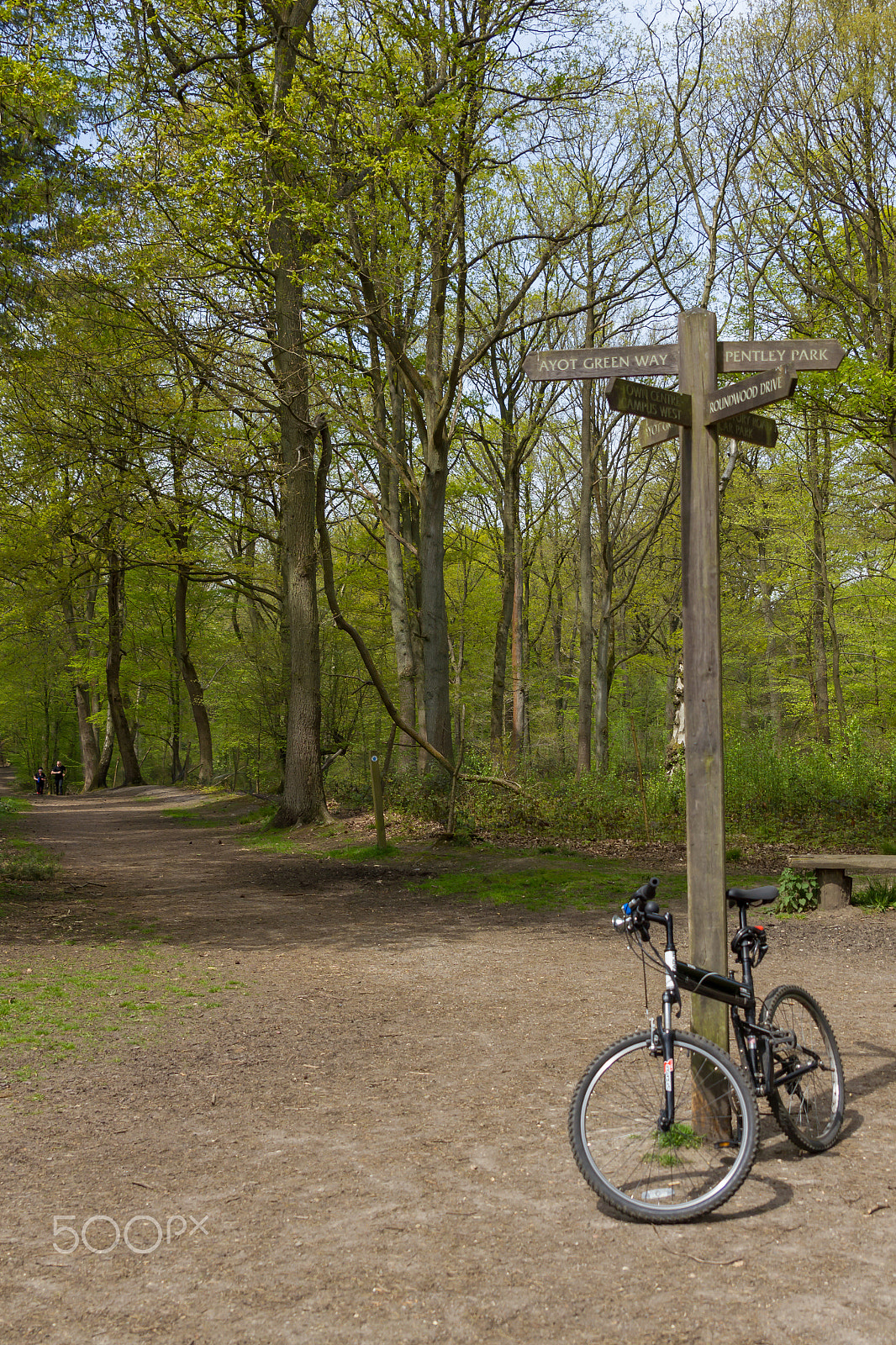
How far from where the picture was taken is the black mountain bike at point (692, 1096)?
11.7ft

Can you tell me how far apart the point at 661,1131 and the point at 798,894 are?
6.52m

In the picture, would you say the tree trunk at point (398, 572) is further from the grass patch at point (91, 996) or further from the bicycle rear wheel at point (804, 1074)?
the bicycle rear wheel at point (804, 1074)

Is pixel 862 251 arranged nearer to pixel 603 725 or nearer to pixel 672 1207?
pixel 603 725

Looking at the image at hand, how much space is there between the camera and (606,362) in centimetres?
443

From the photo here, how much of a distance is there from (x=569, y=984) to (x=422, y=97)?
12.5 meters

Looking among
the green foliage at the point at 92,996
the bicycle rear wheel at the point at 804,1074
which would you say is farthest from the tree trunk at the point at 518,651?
the bicycle rear wheel at the point at 804,1074

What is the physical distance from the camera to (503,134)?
50.9ft

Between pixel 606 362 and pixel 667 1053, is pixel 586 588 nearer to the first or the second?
pixel 606 362

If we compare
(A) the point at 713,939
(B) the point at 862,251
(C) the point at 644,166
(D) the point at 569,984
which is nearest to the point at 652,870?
(D) the point at 569,984

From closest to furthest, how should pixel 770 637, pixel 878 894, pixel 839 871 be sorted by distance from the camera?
pixel 878 894 → pixel 839 871 → pixel 770 637

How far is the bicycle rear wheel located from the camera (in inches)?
157

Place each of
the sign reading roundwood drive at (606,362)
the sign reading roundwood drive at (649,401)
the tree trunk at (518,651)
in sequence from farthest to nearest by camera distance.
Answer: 1. the tree trunk at (518,651)
2. the sign reading roundwood drive at (606,362)
3. the sign reading roundwood drive at (649,401)

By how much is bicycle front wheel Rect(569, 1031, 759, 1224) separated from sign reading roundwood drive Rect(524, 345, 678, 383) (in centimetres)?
277

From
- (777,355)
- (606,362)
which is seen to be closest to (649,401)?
(606,362)
